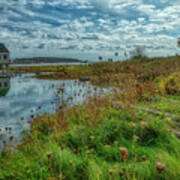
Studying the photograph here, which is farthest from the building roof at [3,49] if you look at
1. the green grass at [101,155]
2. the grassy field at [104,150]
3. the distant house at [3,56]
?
the green grass at [101,155]

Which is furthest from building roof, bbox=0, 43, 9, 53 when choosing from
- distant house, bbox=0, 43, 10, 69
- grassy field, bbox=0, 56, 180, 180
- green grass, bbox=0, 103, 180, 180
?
green grass, bbox=0, 103, 180, 180

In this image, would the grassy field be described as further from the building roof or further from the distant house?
the distant house

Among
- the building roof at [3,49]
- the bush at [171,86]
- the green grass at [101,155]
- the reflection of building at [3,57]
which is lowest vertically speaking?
the green grass at [101,155]

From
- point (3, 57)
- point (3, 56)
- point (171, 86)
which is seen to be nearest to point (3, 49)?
point (3, 56)

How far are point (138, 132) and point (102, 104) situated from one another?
2330 millimetres

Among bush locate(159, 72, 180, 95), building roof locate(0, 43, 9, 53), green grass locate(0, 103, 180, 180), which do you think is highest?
building roof locate(0, 43, 9, 53)

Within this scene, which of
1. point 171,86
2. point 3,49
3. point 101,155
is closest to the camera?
point 101,155

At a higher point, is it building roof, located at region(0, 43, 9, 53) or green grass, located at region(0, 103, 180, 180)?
building roof, located at region(0, 43, 9, 53)

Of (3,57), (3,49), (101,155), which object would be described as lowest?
(101,155)

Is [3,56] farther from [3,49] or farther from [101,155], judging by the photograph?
[101,155]

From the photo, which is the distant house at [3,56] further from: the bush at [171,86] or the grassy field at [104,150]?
the grassy field at [104,150]

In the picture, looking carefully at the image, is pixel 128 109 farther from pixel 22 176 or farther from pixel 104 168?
pixel 22 176

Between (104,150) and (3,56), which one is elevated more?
(3,56)

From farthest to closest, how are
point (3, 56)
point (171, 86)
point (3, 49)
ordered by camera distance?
1. point (3, 56)
2. point (3, 49)
3. point (171, 86)
